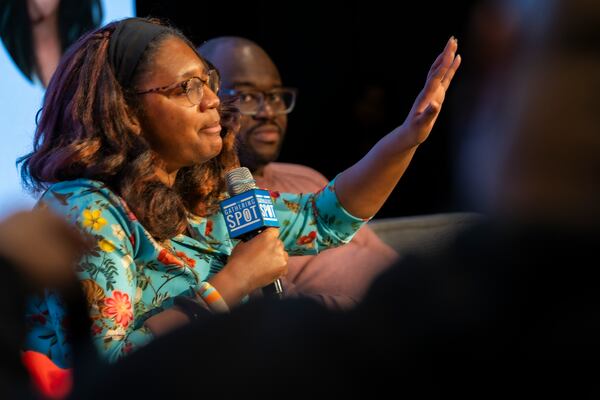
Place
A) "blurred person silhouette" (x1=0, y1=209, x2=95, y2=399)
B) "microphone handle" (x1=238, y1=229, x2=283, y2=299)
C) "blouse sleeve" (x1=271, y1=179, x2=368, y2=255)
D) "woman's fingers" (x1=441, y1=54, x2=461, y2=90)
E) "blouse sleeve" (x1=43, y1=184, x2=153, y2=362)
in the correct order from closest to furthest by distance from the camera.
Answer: "blurred person silhouette" (x1=0, y1=209, x2=95, y2=399)
"blouse sleeve" (x1=43, y1=184, x2=153, y2=362)
"microphone handle" (x1=238, y1=229, x2=283, y2=299)
"woman's fingers" (x1=441, y1=54, x2=461, y2=90)
"blouse sleeve" (x1=271, y1=179, x2=368, y2=255)

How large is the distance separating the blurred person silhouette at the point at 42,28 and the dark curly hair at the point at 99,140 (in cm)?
132

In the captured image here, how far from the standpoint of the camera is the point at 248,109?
11.1 feet

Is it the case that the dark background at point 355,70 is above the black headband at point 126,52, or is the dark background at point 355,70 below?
below

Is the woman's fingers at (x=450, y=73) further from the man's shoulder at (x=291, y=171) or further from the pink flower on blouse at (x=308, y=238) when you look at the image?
the man's shoulder at (x=291, y=171)

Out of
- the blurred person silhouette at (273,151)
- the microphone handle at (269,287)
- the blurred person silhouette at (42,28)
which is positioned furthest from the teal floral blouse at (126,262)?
the blurred person silhouette at (42,28)

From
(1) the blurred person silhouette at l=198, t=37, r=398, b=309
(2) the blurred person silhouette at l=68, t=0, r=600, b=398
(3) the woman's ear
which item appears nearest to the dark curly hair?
(3) the woman's ear

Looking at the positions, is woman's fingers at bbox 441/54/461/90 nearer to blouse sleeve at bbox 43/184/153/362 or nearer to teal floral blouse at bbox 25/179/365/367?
teal floral blouse at bbox 25/179/365/367

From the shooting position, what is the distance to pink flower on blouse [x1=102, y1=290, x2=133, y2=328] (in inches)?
65.5

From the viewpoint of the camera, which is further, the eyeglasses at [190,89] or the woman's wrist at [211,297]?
the eyeglasses at [190,89]

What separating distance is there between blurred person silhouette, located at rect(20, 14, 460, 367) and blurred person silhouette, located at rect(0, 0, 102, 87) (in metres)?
1.33

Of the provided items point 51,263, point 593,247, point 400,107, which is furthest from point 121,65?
point 400,107

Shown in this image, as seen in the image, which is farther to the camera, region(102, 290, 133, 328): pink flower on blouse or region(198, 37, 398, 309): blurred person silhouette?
region(198, 37, 398, 309): blurred person silhouette

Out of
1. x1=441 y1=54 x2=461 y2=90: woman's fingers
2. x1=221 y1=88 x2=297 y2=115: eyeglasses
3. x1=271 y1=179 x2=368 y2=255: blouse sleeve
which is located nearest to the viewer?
x1=441 y1=54 x2=461 y2=90: woman's fingers

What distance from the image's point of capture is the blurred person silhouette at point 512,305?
631 millimetres
